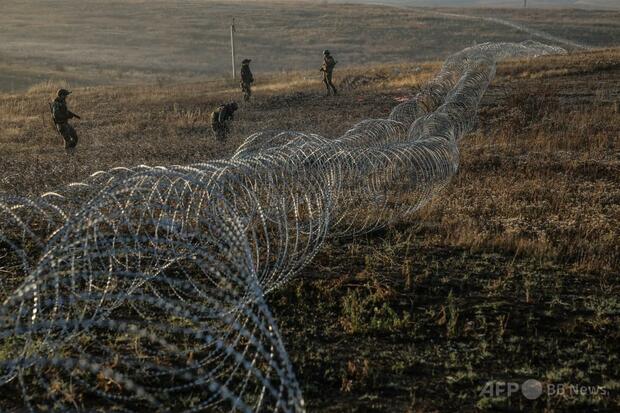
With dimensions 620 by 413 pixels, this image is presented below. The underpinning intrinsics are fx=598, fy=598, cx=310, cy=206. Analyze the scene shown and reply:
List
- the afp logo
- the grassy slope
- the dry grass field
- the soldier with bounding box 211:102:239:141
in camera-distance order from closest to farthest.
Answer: the afp logo
the grassy slope
the soldier with bounding box 211:102:239:141
the dry grass field

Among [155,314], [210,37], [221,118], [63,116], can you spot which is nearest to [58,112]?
[63,116]

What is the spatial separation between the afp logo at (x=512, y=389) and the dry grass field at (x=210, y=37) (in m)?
29.5

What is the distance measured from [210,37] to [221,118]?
160 ft

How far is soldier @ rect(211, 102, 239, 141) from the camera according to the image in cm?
1437

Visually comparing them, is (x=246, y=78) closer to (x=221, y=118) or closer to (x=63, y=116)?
(x=221, y=118)

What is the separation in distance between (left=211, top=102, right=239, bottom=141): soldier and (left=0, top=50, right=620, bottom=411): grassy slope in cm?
42

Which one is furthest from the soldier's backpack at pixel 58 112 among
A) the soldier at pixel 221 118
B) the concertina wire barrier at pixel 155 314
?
the concertina wire barrier at pixel 155 314

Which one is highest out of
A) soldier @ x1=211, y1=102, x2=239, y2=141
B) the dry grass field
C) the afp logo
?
the dry grass field

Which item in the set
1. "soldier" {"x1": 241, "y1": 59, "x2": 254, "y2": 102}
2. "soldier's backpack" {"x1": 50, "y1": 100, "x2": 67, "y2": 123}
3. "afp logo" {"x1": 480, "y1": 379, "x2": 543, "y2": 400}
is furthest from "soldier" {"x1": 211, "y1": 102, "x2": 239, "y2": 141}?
"afp logo" {"x1": 480, "y1": 379, "x2": 543, "y2": 400}

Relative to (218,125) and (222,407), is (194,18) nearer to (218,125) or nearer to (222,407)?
(218,125)

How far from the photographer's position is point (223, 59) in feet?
166

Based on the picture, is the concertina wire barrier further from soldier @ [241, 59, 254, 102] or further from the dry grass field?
the dry grass field

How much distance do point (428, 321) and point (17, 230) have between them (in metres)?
6.81

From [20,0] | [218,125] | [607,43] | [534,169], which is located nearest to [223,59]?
[607,43]
